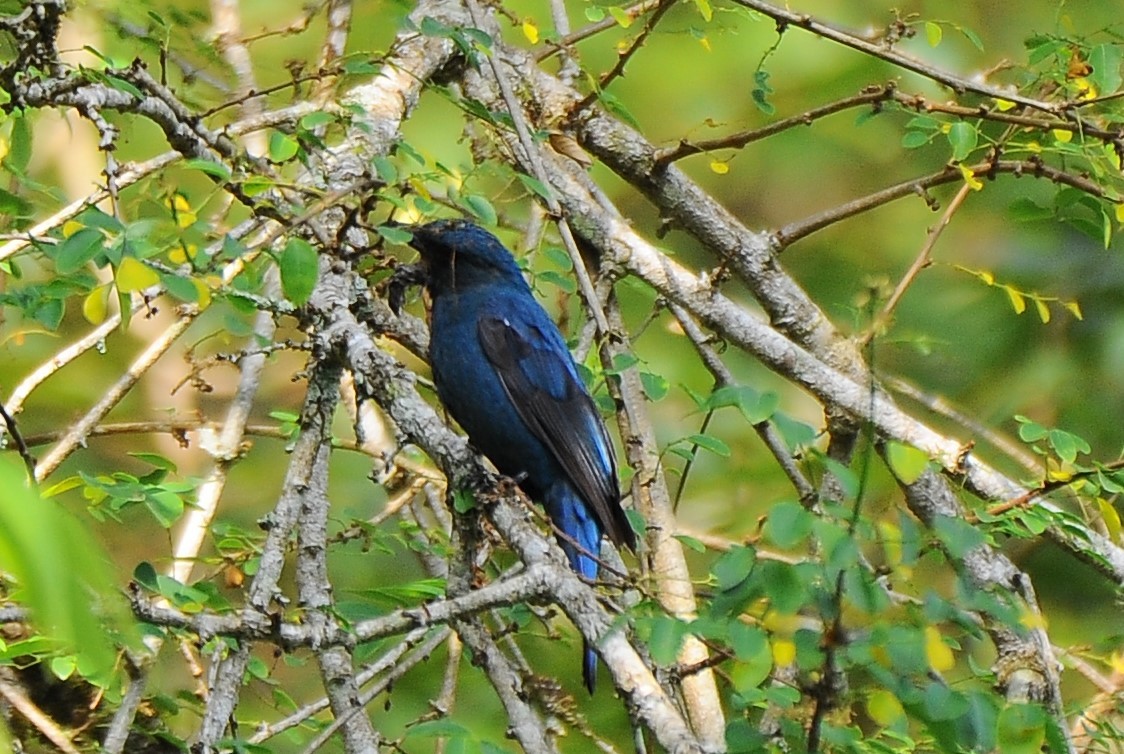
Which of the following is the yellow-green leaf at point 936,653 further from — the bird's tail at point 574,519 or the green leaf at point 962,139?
the bird's tail at point 574,519

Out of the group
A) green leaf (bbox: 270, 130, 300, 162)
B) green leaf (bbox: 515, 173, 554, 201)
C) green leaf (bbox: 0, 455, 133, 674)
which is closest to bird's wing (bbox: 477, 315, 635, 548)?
green leaf (bbox: 515, 173, 554, 201)

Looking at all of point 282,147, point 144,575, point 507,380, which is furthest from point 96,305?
point 507,380

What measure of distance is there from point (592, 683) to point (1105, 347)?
325 centimetres

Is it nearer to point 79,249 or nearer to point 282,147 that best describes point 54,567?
point 79,249

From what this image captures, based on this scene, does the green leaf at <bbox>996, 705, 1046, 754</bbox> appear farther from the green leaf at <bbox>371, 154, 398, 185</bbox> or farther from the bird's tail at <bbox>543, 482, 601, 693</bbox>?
the bird's tail at <bbox>543, 482, 601, 693</bbox>

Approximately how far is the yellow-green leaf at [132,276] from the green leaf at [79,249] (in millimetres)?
243

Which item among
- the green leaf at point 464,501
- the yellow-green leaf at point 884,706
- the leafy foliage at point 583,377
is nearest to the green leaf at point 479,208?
the leafy foliage at point 583,377

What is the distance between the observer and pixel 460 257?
439 centimetres

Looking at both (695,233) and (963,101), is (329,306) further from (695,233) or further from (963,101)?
(963,101)

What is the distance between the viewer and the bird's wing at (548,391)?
419cm

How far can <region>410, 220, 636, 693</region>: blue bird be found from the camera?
4.16 metres

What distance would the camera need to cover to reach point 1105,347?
561cm

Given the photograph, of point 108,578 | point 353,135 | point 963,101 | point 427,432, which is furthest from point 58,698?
point 963,101

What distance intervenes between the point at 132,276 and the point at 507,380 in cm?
249
